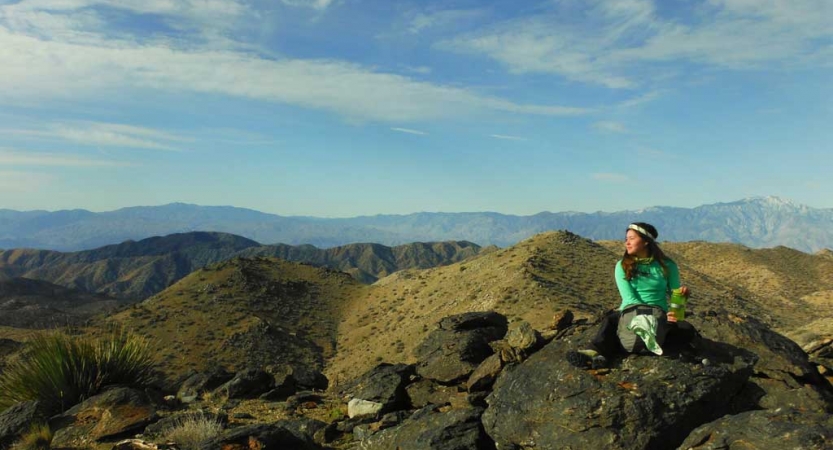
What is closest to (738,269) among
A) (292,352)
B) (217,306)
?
(292,352)

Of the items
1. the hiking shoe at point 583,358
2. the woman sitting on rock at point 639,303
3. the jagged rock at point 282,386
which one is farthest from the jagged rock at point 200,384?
the woman sitting on rock at point 639,303

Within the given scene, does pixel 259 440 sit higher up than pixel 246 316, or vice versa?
pixel 259 440

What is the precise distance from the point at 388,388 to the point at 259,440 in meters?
3.81

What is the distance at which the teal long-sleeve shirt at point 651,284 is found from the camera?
23.7 feet

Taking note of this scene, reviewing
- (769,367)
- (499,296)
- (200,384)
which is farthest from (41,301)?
(769,367)

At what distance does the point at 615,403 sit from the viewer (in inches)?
256

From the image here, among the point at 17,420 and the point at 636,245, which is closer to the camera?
the point at 636,245

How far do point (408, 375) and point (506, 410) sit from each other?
5.05 metres

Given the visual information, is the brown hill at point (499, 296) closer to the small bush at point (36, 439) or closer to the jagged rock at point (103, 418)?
the jagged rock at point (103, 418)

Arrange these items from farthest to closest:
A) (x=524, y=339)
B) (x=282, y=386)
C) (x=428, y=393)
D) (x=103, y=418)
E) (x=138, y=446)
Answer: (x=282, y=386), (x=428, y=393), (x=103, y=418), (x=524, y=339), (x=138, y=446)

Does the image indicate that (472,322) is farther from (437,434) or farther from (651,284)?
(651,284)

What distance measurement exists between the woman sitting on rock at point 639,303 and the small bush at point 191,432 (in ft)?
22.3

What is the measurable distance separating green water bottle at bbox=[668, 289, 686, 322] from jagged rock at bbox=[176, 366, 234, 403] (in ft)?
42.5

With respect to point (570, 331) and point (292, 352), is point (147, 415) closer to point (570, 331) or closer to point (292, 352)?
point (570, 331)
